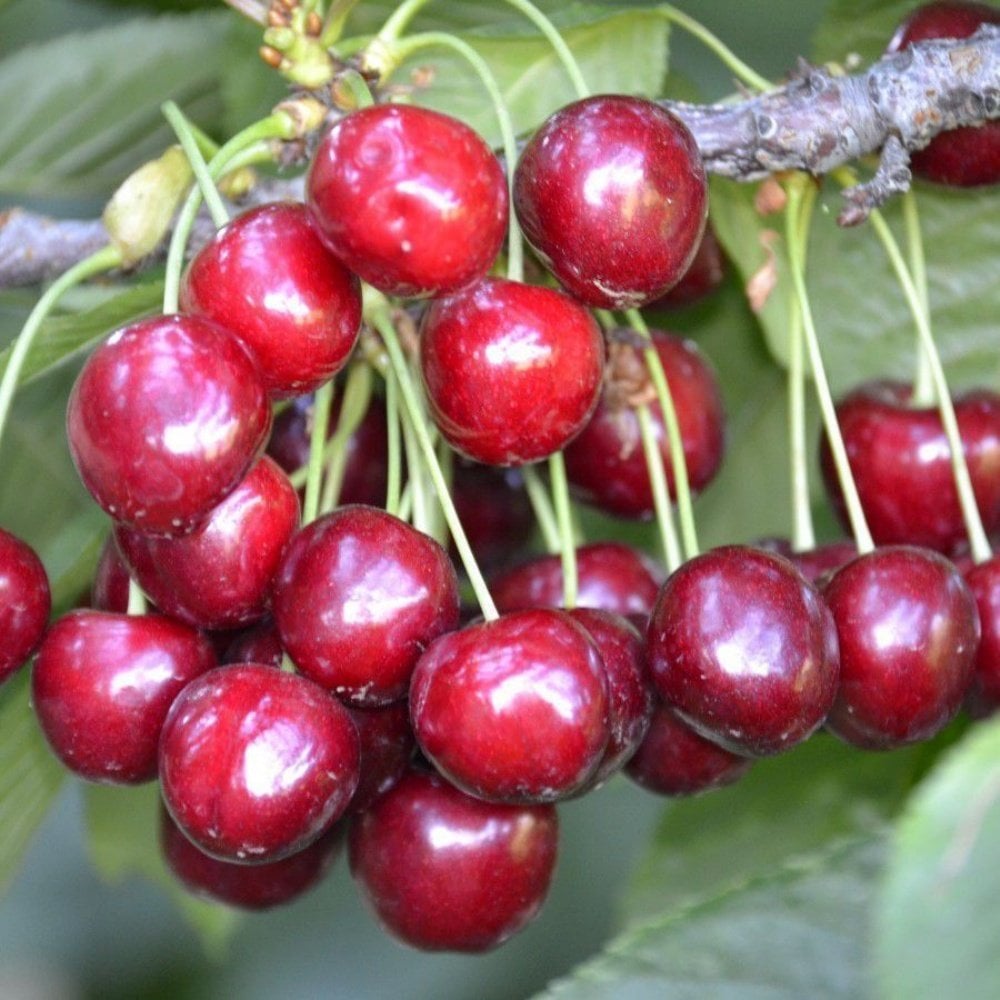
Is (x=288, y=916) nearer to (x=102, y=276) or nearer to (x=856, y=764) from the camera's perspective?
(x=856, y=764)

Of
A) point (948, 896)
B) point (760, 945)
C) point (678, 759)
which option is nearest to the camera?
point (948, 896)

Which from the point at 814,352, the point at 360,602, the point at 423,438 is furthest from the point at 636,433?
the point at 360,602

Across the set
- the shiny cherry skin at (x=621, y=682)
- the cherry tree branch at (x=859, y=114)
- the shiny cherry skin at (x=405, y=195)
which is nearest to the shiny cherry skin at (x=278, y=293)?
the shiny cherry skin at (x=405, y=195)

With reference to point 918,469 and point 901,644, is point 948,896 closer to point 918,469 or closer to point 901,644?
point 901,644

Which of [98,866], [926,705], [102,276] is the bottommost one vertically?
[98,866]

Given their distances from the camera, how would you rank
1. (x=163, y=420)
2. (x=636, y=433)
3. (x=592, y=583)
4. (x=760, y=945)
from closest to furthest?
(x=163, y=420)
(x=760, y=945)
(x=592, y=583)
(x=636, y=433)

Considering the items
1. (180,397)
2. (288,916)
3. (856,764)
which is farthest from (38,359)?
(288,916)
